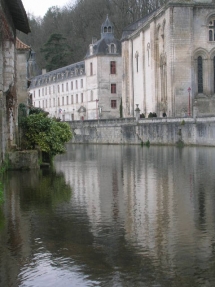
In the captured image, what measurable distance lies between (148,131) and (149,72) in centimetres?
1672

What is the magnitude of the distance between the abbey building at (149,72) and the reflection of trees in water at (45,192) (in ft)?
139

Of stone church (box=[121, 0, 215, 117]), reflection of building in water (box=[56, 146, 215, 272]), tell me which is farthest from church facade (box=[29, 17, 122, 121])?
reflection of building in water (box=[56, 146, 215, 272])

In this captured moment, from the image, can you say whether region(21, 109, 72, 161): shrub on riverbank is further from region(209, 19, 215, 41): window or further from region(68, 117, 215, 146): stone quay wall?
region(209, 19, 215, 41): window

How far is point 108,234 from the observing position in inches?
453

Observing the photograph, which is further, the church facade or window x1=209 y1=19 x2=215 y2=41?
the church facade

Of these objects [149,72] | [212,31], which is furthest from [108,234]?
[149,72]

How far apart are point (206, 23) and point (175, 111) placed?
31.5 ft

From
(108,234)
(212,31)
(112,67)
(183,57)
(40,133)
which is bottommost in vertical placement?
(108,234)

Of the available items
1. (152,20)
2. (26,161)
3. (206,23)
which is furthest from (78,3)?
(26,161)

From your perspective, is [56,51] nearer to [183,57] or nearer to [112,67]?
[112,67]

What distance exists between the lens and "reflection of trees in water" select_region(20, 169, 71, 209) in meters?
15.9

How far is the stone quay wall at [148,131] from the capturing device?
53.2 metres

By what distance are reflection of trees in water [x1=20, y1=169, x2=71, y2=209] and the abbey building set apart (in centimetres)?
4245

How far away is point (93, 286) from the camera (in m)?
8.32
